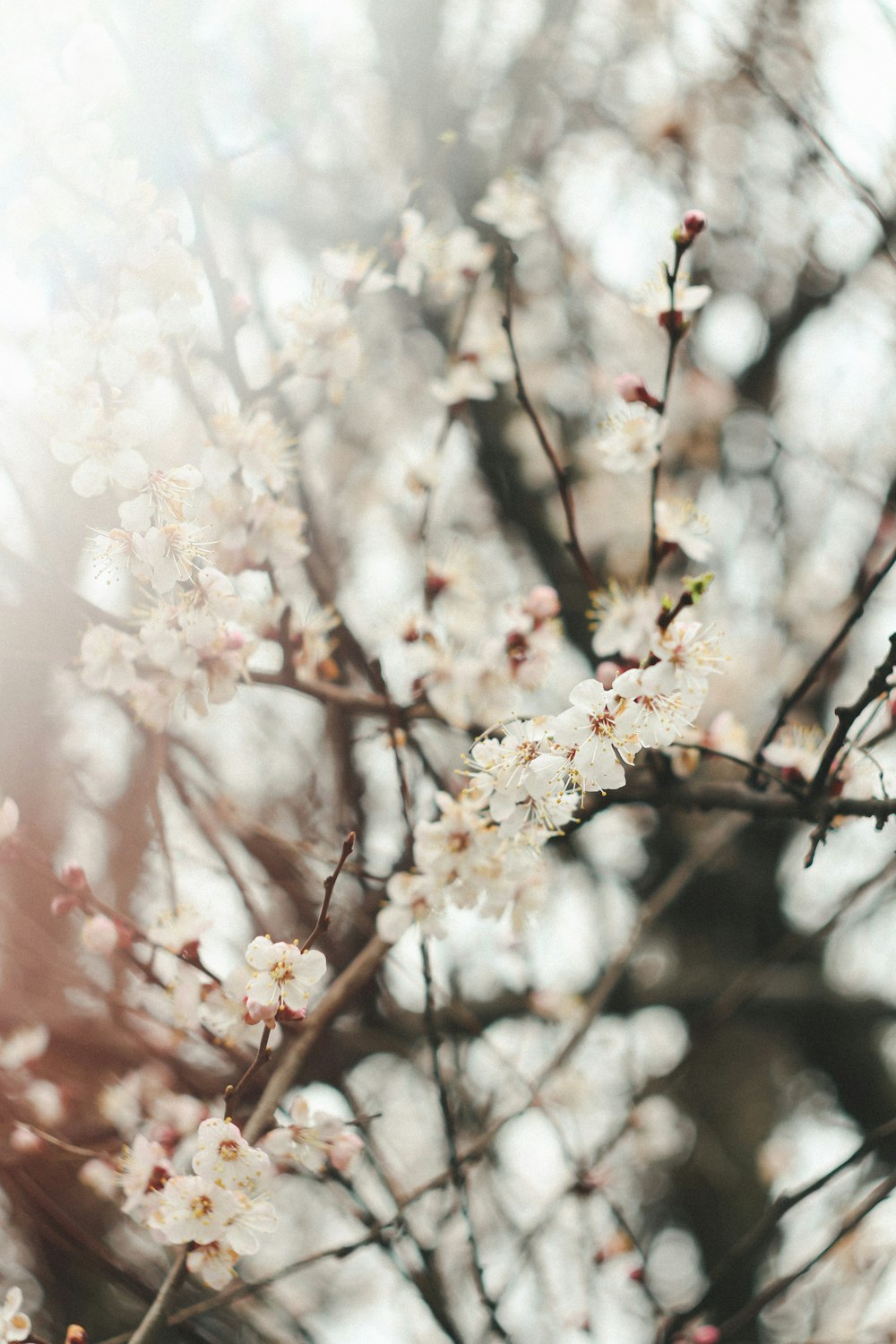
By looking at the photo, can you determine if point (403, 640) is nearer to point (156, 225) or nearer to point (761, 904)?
point (156, 225)

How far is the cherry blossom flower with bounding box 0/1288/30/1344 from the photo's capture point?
124cm

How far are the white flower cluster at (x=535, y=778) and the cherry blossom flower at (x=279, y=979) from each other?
1.10 feet

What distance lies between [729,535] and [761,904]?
5.26ft

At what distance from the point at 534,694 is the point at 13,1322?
1.73 metres

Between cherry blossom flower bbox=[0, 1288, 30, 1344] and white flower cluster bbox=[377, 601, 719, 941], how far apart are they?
29.6 inches

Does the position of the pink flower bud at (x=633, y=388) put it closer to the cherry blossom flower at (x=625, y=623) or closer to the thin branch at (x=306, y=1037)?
the cherry blossom flower at (x=625, y=623)

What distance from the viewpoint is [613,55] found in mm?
3680

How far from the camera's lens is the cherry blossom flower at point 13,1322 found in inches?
48.7

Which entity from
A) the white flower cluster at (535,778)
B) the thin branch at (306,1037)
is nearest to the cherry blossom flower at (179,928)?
the thin branch at (306,1037)

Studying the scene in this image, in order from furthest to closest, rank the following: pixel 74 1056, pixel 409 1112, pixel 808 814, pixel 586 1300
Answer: pixel 409 1112, pixel 74 1056, pixel 586 1300, pixel 808 814

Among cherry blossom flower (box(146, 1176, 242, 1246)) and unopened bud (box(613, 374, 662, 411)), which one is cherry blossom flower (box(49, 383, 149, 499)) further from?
cherry blossom flower (box(146, 1176, 242, 1246))

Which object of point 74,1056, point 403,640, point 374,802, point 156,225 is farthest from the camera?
point 374,802

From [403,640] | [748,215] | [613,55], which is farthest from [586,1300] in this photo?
[613,55]

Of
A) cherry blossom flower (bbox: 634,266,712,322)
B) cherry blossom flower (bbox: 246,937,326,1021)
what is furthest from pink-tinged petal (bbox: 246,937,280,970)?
cherry blossom flower (bbox: 634,266,712,322)
